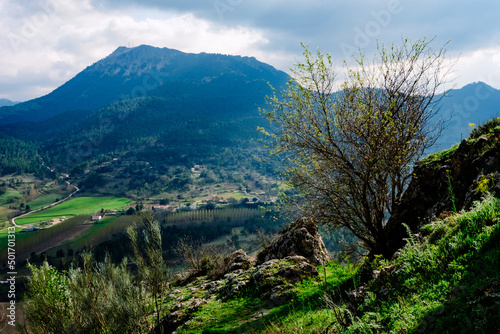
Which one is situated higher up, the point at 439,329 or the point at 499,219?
the point at 499,219

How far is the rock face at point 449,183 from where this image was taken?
7.21 m

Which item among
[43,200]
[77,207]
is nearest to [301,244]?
[77,207]

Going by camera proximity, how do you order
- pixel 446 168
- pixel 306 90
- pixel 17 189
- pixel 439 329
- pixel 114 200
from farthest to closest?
pixel 17 189
pixel 114 200
pixel 306 90
pixel 446 168
pixel 439 329

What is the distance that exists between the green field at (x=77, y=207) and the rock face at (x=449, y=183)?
505 ft

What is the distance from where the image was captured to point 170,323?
11.9 metres

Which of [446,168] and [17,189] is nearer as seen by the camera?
[446,168]

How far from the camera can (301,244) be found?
608 inches

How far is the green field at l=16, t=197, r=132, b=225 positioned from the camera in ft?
437

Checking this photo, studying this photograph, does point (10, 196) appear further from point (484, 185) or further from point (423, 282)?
point (484, 185)

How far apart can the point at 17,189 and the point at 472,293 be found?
774 feet

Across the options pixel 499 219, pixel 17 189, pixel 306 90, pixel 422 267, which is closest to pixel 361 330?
pixel 422 267

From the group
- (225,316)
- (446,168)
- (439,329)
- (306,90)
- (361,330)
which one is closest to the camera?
(439,329)

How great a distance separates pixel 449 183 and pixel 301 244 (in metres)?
10.0

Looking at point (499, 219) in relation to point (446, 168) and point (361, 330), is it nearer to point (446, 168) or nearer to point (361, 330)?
point (361, 330)
